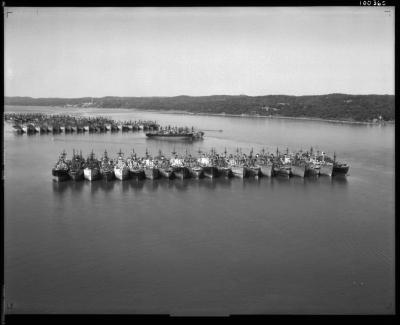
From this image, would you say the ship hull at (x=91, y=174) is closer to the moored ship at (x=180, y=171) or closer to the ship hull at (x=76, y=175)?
the ship hull at (x=76, y=175)

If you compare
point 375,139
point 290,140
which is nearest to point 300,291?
point 290,140

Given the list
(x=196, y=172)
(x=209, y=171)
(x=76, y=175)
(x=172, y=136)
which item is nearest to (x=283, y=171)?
(x=209, y=171)

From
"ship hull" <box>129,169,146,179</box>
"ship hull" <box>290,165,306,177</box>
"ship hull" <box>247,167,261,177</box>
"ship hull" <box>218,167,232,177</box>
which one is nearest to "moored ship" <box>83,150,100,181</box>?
"ship hull" <box>129,169,146,179</box>

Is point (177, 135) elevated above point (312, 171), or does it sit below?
above

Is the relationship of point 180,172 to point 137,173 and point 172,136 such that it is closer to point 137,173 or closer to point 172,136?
point 137,173

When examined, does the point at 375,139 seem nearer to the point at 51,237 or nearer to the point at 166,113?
the point at 51,237
